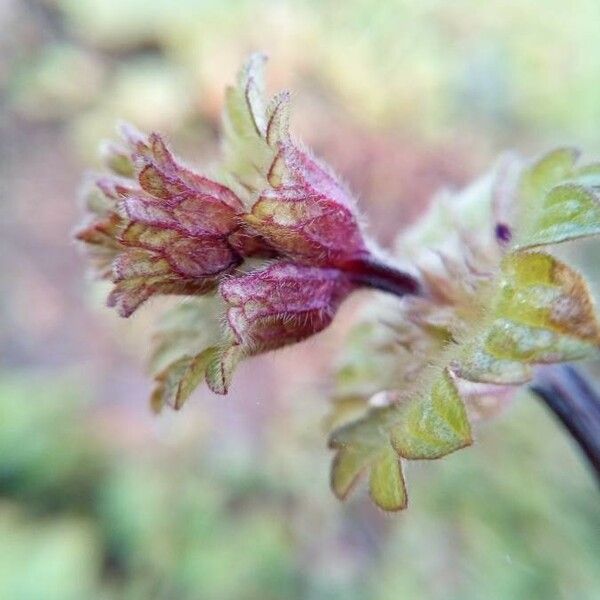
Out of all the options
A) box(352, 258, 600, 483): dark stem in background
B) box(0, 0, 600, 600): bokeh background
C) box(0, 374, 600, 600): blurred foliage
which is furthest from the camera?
box(0, 0, 600, 600): bokeh background

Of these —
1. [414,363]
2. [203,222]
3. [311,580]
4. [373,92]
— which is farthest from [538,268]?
[373,92]

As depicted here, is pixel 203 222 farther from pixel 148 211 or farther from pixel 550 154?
pixel 550 154

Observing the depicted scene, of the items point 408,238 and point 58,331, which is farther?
point 58,331

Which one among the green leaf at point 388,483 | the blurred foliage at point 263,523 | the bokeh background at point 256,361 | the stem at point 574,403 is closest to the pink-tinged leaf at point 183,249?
the green leaf at point 388,483

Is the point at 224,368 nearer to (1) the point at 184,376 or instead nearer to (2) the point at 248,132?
(1) the point at 184,376

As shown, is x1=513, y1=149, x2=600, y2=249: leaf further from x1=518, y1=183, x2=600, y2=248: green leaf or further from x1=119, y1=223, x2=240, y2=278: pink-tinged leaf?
x1=119, y1=223, x2=240, y2=278: pink-tinged leaf

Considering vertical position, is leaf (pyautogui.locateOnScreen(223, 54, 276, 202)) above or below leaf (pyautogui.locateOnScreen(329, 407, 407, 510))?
above

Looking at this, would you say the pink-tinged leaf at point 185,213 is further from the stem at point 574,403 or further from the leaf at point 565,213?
the stem at point 574,403

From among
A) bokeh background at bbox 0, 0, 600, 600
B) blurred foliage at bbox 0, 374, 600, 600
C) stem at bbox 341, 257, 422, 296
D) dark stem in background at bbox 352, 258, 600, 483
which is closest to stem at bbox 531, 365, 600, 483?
dark stem in background at bbox 352, 258, 600, 483
